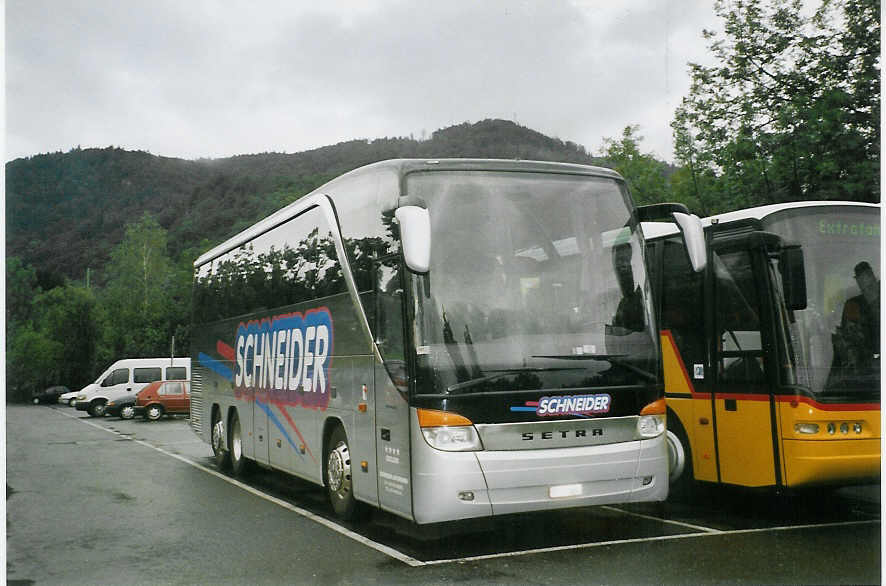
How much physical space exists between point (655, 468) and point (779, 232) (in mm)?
2554

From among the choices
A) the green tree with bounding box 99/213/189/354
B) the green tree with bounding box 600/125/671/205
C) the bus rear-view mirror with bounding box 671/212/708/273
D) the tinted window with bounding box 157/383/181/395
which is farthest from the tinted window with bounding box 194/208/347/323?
the green tree with bounding box 99/213/189/354

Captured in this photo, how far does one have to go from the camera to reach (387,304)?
26.0 ft

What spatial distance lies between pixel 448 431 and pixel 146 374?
30985mm

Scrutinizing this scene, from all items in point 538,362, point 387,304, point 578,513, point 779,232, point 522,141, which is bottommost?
point 578,513

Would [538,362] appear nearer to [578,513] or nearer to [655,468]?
[655,468]

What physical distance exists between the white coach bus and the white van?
28452 mm

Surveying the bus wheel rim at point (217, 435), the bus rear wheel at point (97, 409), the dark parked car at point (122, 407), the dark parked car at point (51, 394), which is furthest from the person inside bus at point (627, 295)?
the dark parked car at point (51, 394)

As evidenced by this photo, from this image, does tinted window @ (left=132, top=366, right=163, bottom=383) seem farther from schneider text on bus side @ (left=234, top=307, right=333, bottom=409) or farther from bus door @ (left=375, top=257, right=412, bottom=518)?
bus door @ (left=375, top=257, right=412, bottom=518)

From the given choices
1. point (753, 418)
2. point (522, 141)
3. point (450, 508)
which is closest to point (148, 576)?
point (450, 508)

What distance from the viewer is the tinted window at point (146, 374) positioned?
3581cm

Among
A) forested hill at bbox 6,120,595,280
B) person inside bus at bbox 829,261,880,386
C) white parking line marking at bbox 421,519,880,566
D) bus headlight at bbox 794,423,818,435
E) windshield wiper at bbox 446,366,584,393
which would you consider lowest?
white parking line marking at bbox 421,519,880,566

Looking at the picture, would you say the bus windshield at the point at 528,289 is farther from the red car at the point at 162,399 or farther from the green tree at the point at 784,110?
the red car at the point at 162,399

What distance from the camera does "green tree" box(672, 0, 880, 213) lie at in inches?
573

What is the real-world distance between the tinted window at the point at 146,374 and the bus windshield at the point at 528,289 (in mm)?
30338
